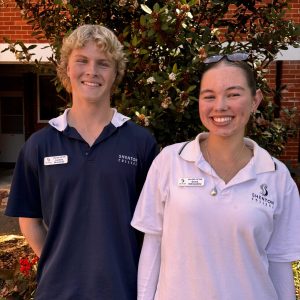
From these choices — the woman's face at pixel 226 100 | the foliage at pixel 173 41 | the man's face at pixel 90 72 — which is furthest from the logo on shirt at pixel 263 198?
the foliage at pixel 173 41

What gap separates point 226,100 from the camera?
199cm

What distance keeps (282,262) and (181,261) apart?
47 cm

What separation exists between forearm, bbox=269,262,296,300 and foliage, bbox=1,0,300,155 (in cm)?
148

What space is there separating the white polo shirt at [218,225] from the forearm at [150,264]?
44 millimetres

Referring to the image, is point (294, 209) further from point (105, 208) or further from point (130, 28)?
point (130, 28)

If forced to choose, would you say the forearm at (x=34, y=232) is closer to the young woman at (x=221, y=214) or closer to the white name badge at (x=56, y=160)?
the white name badge at (x=56, y=160)

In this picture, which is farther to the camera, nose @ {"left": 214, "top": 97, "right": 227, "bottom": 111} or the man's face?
the man's face

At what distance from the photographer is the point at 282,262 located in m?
2.06

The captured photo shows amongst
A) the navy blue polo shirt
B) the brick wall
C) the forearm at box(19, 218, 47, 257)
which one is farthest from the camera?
the brick wall

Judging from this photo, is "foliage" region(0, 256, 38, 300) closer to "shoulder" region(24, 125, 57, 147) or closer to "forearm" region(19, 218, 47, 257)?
"forearm" region(19, 218, 47, 257)

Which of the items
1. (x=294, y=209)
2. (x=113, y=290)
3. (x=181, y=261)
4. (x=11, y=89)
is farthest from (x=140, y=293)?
(x=11, y=89)

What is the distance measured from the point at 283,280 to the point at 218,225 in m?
0.44

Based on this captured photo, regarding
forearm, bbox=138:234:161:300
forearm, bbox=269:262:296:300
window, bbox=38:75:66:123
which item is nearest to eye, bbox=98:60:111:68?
forearm, bbox=138:234:161:300

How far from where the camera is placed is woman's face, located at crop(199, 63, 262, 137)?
1986 mm
